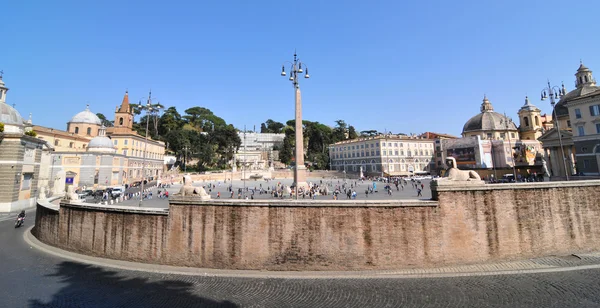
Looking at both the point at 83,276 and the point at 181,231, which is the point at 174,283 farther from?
the point at 83,276

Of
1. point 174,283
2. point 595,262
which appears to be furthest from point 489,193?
point 174,283

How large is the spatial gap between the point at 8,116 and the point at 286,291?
29.1 meters

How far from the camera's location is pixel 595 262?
28.6ft

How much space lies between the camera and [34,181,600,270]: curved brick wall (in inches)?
340

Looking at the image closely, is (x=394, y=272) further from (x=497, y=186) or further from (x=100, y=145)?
(x=100, y=145)

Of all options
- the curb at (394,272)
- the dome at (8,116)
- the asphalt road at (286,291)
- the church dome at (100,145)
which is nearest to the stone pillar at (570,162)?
the curb at (394,272)

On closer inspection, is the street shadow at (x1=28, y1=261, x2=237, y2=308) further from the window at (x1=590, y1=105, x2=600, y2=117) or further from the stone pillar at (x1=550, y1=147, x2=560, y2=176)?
the stone pillar at (x1=550, y1=147, x2=560, y2=176)

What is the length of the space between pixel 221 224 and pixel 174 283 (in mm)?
2131

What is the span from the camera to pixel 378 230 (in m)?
8.65

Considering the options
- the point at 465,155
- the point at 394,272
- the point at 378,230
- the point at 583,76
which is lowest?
the point at 394,272

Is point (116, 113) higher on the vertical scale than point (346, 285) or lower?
higher

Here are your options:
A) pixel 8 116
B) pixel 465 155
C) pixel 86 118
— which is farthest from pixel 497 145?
pixel 86 118

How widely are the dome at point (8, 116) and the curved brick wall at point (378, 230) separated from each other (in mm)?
22776

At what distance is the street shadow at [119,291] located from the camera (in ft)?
22.1
